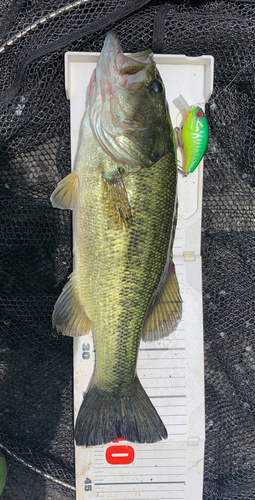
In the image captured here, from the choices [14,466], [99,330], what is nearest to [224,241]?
[99,330]

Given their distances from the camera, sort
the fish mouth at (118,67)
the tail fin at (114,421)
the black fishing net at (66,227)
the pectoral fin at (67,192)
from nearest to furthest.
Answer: the fish mouth at (118,67), the pectoral fin at (67,192), the tail fin at (114,421), the black fishing net at (66,227)

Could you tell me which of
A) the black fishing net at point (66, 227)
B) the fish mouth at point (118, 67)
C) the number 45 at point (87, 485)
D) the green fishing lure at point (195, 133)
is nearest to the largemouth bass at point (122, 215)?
the fish mouth at point (118, 67)

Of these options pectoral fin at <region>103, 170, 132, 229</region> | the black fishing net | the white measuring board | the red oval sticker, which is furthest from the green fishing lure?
the red oval sticker

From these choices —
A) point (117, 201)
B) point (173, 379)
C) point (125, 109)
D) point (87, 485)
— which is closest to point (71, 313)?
point (117, 201)

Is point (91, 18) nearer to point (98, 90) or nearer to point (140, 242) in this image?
point (98, 90)

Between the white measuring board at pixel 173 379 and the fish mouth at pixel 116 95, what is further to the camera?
the white measuring board at pixel 173 379

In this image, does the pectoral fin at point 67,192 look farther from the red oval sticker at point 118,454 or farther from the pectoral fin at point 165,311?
the red oval sticker at point 118,454

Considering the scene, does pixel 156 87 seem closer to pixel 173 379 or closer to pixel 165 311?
pixel 165 311
